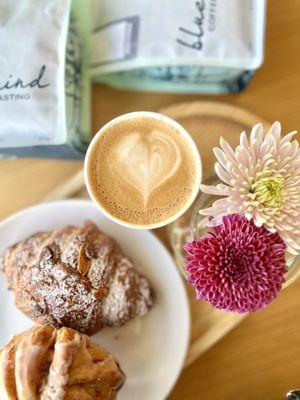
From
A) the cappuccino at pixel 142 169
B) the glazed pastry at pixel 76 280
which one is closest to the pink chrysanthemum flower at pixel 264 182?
the cappuccino at pixel 142 169

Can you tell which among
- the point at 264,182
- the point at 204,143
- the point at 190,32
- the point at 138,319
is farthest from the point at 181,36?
the point at 138,319

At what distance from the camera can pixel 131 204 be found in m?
0.84

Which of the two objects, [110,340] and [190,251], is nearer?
[190,251]

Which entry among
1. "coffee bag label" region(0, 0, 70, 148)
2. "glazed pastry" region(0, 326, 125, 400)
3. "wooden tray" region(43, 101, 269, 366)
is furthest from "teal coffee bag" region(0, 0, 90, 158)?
"glazed pastry" region(0, 326, 125, 400)

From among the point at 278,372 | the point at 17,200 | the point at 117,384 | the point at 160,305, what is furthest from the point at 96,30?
the point at 278,372

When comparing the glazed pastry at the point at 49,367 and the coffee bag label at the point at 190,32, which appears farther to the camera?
the coffee bag label at the point at 190,32

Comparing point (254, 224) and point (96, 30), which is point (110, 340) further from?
point (96, 30)

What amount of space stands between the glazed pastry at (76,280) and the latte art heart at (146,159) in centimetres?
13

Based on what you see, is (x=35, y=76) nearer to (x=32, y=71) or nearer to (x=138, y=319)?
(x=32, y=71)

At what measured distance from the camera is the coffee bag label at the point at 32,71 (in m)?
0.87

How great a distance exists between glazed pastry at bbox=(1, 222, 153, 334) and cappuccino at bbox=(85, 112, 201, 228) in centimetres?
8

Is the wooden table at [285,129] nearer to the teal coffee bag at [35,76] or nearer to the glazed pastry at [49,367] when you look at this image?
the teal coffee bag at [35,76]

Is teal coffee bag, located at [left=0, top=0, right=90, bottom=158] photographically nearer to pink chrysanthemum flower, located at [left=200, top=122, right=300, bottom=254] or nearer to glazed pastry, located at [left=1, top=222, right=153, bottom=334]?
glazed pastry, located at [left=1, top=222, right=153, bottom=334]

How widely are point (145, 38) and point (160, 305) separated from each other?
50 centimetres
